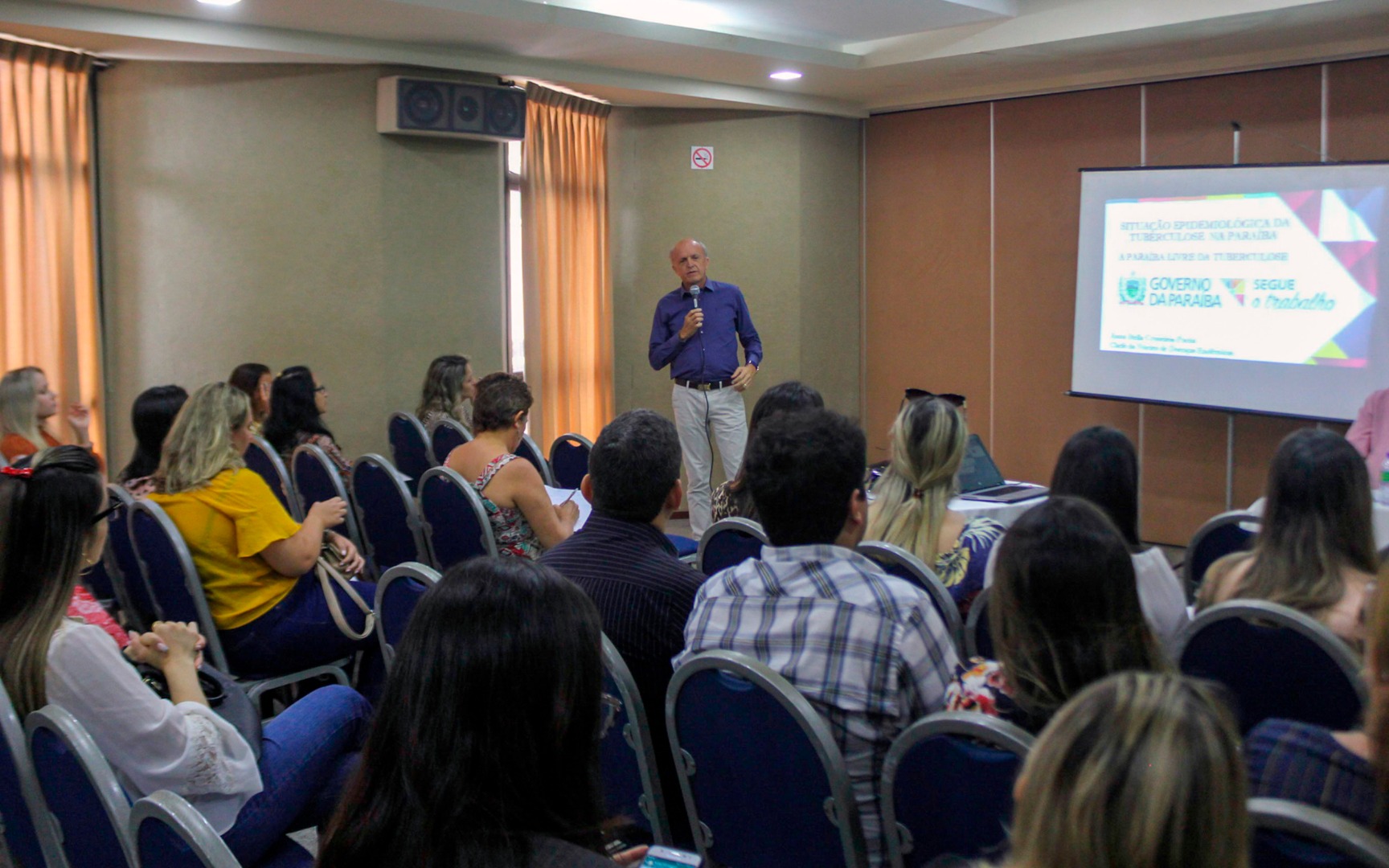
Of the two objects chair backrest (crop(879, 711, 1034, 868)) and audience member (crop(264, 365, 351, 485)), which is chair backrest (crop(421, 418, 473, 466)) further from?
chair backrest (crop(879, 711, 1034, 868))

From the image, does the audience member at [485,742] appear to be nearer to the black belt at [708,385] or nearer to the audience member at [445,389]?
the audience member at [445,389]

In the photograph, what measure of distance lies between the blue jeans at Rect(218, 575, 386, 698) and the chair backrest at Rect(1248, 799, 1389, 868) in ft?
8.03

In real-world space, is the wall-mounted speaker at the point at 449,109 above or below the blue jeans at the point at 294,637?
above

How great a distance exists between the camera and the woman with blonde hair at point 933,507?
2.80 metres

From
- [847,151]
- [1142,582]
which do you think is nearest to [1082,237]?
[847,151]

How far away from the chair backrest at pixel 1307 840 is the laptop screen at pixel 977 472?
329cm

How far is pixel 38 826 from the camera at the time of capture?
5.84 ft

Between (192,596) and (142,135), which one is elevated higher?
(142,135)

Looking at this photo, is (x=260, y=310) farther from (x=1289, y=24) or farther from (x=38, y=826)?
(x=1289, y=24)

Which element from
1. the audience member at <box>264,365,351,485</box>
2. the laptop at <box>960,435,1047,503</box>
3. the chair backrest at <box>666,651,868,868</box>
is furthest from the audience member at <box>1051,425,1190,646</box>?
the audience member at <box>264,365,351,485</box>

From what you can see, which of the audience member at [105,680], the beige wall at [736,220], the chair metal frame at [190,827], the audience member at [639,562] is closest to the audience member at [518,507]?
the audience member at [639,562]

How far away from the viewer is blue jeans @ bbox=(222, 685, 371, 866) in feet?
6.87

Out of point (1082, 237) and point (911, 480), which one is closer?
point (911, 480)

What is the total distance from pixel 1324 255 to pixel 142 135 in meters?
6.01
